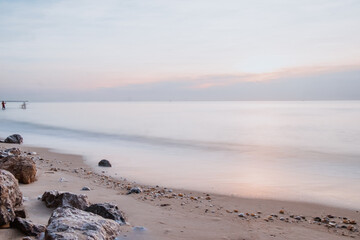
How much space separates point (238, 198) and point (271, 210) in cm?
100

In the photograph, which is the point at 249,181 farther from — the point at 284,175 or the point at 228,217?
the point at 228,217

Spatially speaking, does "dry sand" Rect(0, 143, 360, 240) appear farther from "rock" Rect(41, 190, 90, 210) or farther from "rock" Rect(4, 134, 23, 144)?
"rock" Rect(4, 134, 23, 144)

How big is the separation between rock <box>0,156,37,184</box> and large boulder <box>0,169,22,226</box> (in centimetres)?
243

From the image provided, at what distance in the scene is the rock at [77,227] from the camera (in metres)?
3.58

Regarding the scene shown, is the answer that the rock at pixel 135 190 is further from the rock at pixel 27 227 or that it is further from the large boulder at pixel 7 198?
the rock at pixel 27 227

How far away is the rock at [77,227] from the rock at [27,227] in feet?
1.40

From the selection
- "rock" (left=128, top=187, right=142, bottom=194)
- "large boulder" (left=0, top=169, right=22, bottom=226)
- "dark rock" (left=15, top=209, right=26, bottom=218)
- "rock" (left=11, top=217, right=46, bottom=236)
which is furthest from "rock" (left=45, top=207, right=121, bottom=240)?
"rock" (left=128, top=187, right=142, bottom=194)

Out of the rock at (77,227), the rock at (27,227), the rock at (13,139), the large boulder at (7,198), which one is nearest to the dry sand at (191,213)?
the rock at (27,227)

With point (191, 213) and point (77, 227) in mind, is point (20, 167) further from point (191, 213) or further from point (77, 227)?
point (77, 227)

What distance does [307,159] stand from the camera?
46.8 feet

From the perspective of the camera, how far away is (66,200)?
17.6ft

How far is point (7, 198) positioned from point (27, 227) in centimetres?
55

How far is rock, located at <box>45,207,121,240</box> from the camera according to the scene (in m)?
3.58

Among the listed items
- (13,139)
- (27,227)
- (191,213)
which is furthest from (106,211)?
(13,139)
